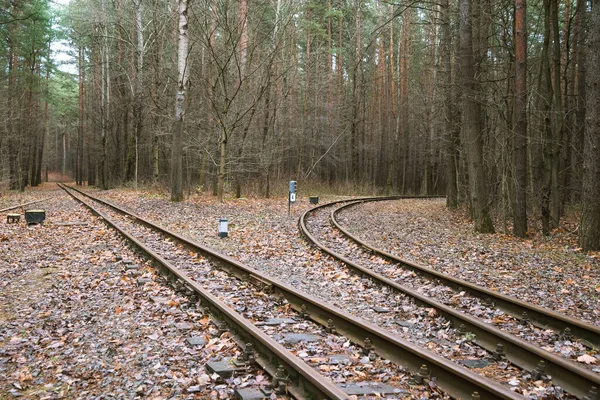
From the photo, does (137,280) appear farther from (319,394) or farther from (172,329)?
(319,394)

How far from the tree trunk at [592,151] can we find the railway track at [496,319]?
→ 16.3 feet

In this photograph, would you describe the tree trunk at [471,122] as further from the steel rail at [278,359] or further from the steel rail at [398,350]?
the steel rail at [278,359]

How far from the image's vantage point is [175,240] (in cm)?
1170

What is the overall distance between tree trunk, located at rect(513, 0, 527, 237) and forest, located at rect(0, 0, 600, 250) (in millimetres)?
40

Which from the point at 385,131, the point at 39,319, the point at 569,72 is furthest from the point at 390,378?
the point at 385,131

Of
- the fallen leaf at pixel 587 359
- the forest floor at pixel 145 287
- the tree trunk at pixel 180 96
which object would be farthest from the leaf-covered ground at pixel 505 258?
the tree trunk at pixel 180 96

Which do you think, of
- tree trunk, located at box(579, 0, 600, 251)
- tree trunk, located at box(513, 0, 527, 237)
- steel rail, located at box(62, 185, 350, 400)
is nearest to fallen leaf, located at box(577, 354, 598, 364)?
steel rail, located at box(62, 185, 350, 400)

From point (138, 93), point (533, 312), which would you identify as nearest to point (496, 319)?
point (533, 312)

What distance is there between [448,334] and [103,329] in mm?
3895

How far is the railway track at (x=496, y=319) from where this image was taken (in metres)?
4.32

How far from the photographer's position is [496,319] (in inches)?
246

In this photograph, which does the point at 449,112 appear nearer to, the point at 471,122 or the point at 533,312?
the point at 471,122

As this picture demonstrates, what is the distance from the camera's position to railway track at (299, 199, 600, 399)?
14.2 ft

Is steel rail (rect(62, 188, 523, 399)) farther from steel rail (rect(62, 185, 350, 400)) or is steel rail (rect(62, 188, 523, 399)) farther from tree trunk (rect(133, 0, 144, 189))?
tree trunk (rect(133, 0, 144, 189))
